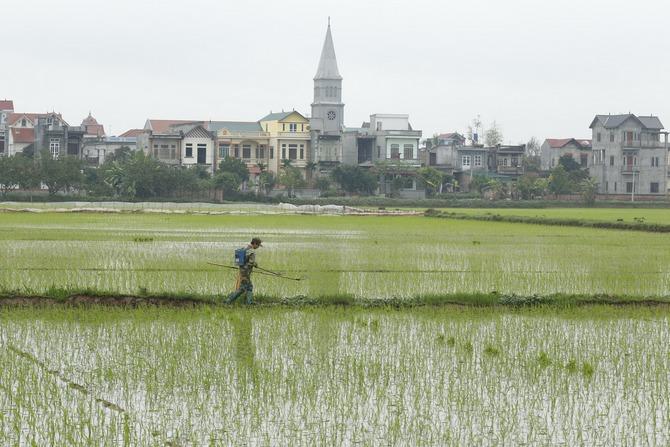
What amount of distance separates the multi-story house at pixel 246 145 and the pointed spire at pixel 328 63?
8.44 m

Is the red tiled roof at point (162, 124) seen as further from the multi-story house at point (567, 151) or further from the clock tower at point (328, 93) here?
the multi-story house at point (567, 151)

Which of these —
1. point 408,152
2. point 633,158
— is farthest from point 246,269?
point 633,158

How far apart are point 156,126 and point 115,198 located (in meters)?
22.2

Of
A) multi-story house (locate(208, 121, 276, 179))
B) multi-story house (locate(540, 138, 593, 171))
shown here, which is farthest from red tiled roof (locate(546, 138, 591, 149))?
multi-story house (locate(208, 121, 276, 179))

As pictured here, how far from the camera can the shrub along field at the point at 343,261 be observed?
61.8ft

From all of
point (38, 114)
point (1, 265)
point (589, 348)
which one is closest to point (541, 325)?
point (589, 348)

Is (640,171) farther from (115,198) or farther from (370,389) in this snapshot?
(370,389)

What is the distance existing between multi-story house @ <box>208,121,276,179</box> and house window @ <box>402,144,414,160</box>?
10.8 meters

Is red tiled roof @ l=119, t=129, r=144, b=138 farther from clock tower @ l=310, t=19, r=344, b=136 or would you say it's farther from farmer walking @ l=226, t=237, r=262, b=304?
farmer walking @ l=226, t=237, r=262, b=304

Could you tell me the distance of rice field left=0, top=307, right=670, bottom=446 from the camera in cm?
943

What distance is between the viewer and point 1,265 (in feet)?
72.4

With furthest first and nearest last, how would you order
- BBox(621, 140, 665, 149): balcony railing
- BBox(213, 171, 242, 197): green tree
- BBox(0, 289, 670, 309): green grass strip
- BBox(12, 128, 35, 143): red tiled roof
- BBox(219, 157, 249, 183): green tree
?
BBox(12, 128, 35, 143): red tiled roof < BBox(621, 140, 665, 149): balcony railing < BBox(219, 157, 249, 183): green tree < BBox(213, 171, 242, 197): green tree < BBox(0, 289, 670, 309): green grass strip

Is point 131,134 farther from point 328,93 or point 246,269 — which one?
point 246,269

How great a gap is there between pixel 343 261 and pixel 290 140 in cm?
6578
